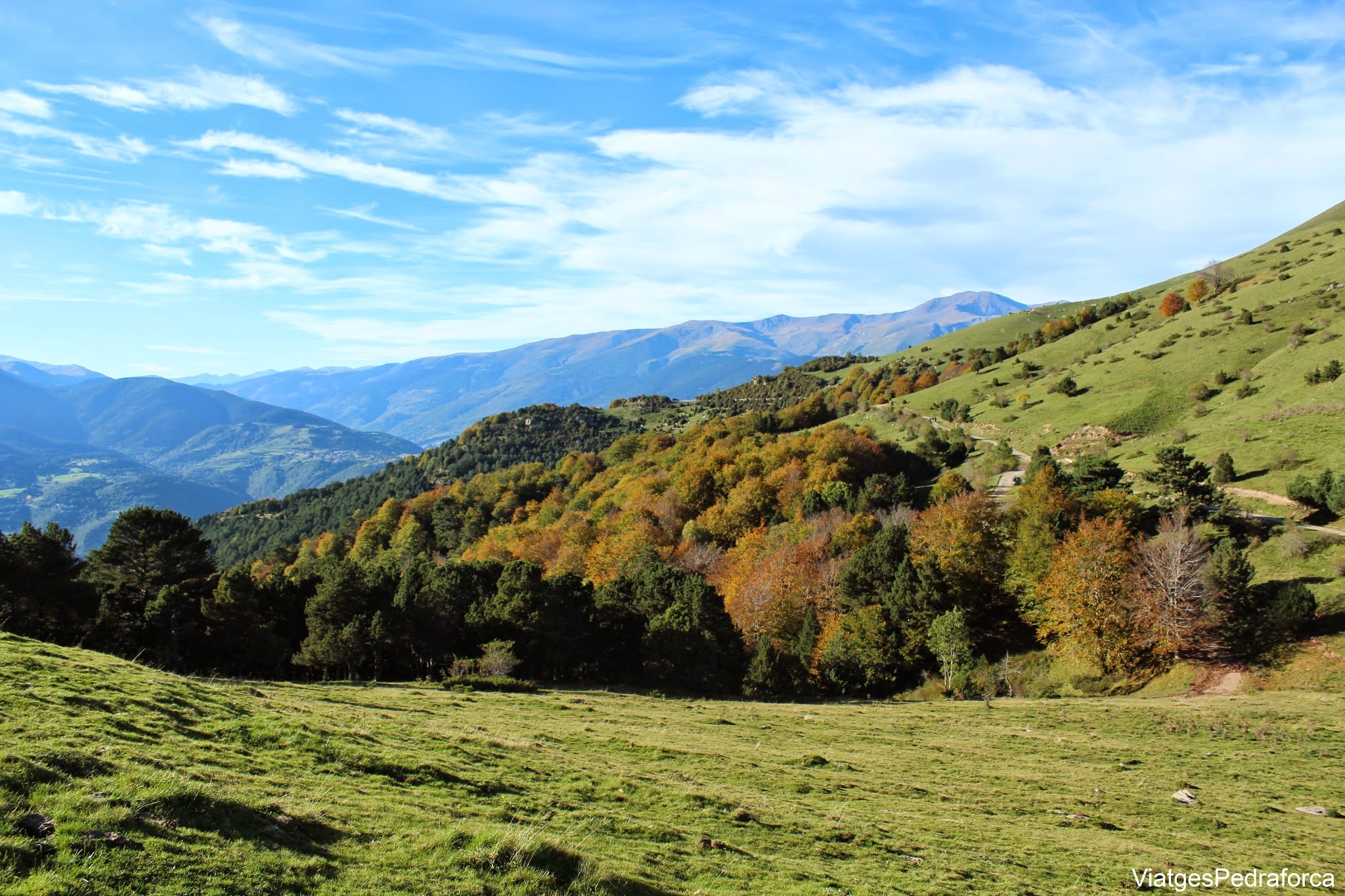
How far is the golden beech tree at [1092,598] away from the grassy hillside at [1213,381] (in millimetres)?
18828

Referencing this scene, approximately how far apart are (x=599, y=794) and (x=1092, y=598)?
4274 centimetres

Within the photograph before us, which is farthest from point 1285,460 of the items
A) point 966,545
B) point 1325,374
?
point 966,545

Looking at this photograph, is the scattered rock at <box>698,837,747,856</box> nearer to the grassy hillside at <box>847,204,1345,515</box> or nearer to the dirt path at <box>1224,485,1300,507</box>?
the dirt path at <box>1224,485,1300,507</box>

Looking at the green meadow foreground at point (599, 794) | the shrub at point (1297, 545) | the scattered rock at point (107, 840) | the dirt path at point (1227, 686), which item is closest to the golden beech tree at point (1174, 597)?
the dirt path at point (1227, 686)

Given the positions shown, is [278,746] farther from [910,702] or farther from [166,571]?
[166,571]

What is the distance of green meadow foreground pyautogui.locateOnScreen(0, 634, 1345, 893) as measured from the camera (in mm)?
9891

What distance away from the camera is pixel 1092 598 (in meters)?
45.8

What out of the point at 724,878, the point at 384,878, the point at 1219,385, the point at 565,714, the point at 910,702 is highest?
the point at 1219,385

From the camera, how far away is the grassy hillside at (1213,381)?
62219 mm

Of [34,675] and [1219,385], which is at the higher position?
[1219,385]

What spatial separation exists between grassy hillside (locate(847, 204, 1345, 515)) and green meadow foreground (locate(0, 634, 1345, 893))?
1723 inches

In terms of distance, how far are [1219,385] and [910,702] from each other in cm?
6946

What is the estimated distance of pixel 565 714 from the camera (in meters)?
31.7

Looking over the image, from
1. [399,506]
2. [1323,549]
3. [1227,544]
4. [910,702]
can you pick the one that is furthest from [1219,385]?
[399,506]
